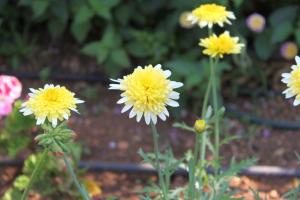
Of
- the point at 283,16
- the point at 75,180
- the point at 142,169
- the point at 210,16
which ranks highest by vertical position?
the point at 283,16

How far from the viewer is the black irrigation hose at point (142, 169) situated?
2607mm

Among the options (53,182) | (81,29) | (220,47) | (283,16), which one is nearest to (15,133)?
(53,182)

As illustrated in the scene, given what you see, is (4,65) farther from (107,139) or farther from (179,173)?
(179,173)

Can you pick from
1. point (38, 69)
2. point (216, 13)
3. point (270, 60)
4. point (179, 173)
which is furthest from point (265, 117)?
point (216, 13)

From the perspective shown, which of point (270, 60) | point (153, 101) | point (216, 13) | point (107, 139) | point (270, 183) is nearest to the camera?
point (153, 101)

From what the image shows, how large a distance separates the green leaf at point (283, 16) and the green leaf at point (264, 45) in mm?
77

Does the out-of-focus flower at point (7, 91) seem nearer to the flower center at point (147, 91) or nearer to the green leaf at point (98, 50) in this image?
the green leaf at point (98, 50)

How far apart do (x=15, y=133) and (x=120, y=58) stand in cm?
77

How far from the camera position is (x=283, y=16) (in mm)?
2977

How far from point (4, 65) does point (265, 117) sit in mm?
1283

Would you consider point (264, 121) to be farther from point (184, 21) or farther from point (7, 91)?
point (7, 91)

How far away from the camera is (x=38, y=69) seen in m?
3.40

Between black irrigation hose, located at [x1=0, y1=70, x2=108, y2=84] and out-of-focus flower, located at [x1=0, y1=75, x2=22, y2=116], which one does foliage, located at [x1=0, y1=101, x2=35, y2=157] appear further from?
black irrigation hose, located at [x1=0, y1=70, x2=108, y2=84]

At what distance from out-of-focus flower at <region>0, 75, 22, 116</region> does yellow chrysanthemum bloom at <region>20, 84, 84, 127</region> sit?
34.2 inches
